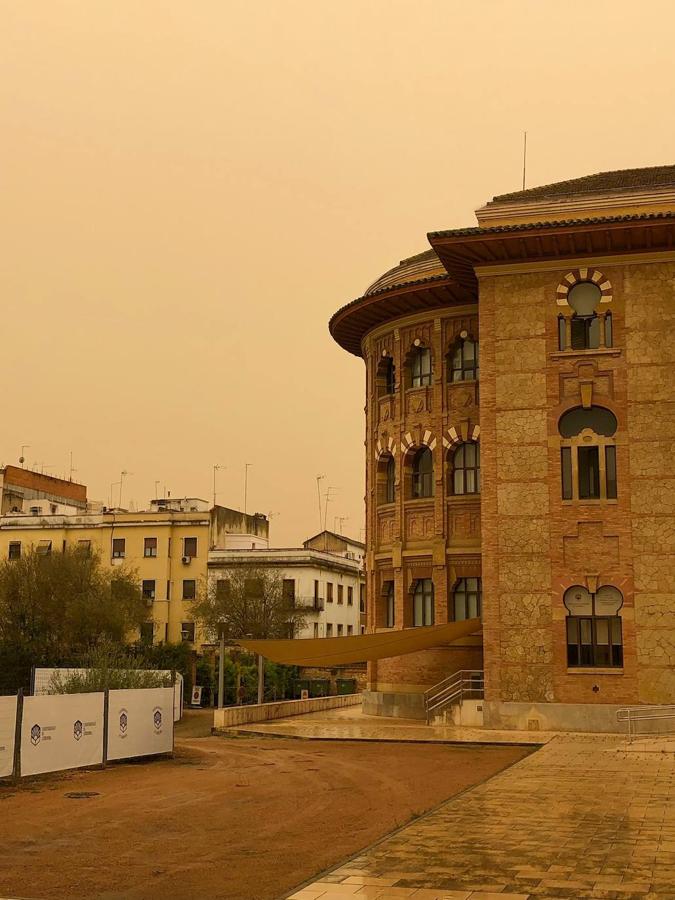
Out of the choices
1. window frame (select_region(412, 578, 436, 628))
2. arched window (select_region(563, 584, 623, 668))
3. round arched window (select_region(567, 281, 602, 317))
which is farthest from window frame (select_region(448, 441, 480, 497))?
arched window (select_region(563, 584, 623, 668))

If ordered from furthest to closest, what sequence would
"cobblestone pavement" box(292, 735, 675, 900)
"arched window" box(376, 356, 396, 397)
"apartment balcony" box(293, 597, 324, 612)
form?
"apartment balcony" box(293, 597, 324, 612)
"arched window" box(376, 356, 396, 397)
"cobblestone pavement" box(292, 735, 675, 900)

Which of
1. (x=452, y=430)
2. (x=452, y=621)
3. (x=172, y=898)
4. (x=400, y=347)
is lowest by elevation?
(x=172, y=898)

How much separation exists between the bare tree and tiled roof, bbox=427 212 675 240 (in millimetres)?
29705

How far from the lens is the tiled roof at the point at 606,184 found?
3209 cm

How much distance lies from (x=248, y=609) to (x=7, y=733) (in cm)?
3805

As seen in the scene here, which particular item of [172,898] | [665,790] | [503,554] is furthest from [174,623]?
[172,898]

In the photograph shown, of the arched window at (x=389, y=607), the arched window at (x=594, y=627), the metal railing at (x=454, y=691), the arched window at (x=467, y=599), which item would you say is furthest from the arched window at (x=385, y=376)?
the arched window at (x=594, y=627)

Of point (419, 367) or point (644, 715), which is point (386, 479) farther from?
point (644, 715)

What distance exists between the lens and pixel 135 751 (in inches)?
905

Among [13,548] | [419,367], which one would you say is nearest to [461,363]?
[419,367]

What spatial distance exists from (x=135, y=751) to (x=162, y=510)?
145 ft

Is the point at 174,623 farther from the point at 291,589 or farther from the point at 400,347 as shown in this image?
the point at 400,347

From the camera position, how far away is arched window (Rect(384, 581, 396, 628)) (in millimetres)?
36438

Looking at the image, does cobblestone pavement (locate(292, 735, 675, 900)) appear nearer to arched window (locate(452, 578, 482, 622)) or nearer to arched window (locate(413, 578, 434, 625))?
arched window (locate(452, 578, 482, 622))
